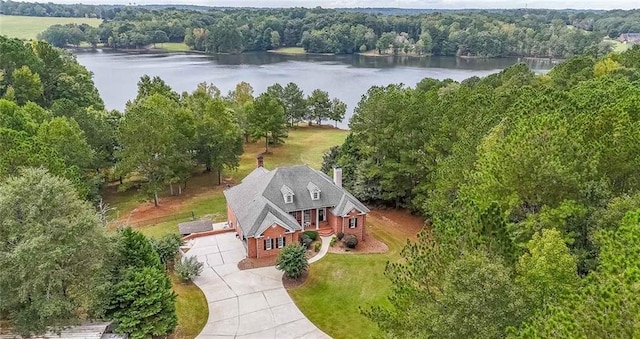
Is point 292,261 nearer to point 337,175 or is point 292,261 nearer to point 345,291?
point 345,291

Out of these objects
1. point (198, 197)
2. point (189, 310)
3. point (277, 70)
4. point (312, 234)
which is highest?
point (277, 70)

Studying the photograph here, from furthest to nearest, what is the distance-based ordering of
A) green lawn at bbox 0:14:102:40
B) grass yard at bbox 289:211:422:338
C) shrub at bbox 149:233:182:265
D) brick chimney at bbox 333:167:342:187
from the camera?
green lawn at bbox 0:14:102:40
brick chimney at bbox 333:167:342:187
shrub at bbox 149:233:182:265
grass yard at bbox 289:211:422:338

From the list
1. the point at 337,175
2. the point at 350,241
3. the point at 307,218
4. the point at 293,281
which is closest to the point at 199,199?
the point at 307,218

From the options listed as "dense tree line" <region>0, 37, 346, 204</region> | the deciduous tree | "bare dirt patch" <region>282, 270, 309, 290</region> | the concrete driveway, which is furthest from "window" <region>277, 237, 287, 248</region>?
the deciduous tree

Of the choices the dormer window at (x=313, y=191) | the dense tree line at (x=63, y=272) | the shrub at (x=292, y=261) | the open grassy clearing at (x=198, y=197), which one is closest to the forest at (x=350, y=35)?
the open grassy clearing at (x=198, y=197)

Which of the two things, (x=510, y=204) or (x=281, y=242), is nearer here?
(x=510, y=204)

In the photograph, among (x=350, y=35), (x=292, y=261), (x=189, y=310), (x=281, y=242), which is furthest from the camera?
(x=350, y=35)

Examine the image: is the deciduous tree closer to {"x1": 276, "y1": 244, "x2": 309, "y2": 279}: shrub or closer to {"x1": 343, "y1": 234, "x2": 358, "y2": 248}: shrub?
{"x1": 276, "y1": 244, "x2": 309, "y2": 279}: shrub
